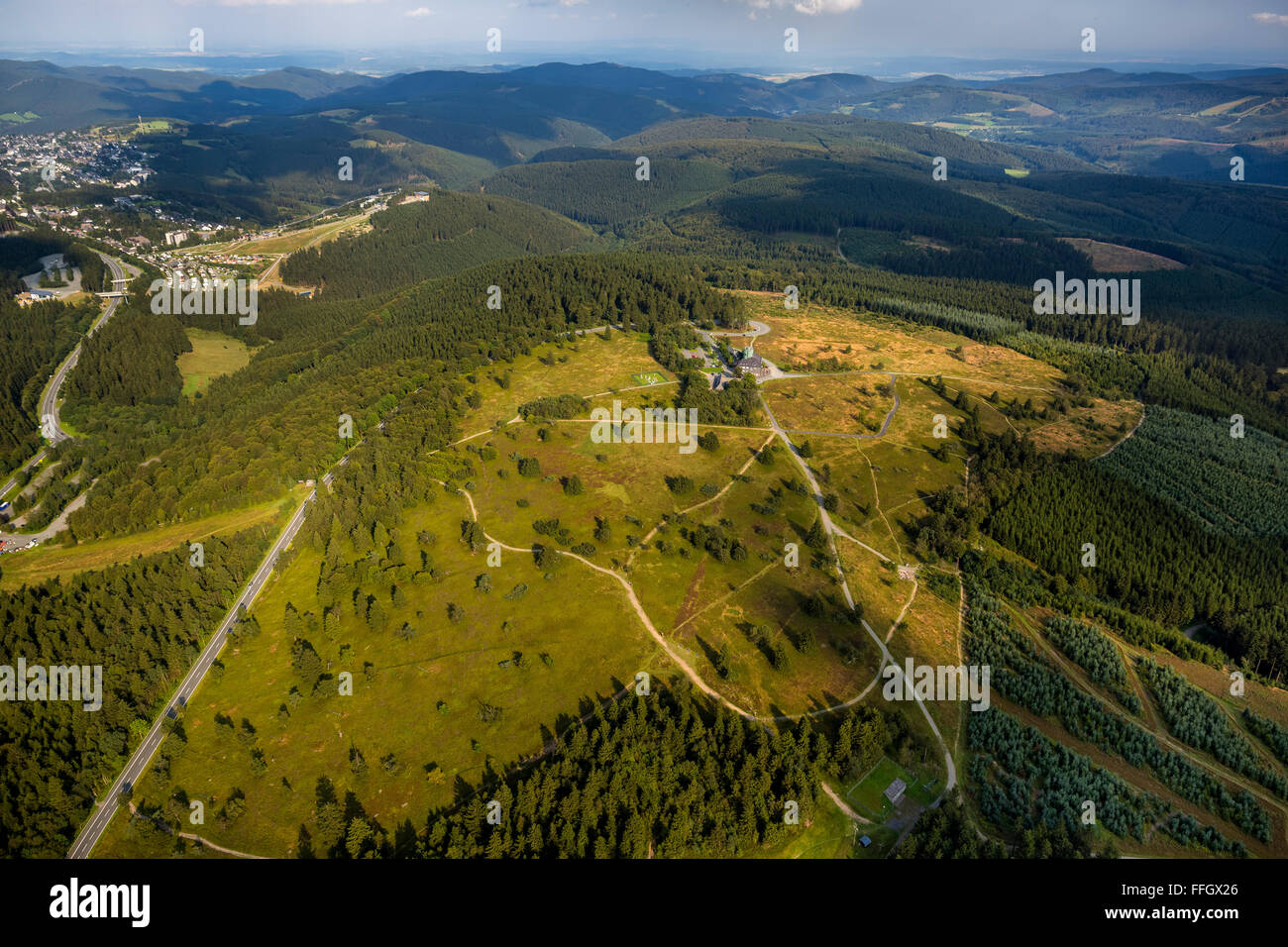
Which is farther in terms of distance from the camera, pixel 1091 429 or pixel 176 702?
pixel 1091 429

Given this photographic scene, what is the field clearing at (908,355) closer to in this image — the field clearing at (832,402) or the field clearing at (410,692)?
the field clearing at (832,402)

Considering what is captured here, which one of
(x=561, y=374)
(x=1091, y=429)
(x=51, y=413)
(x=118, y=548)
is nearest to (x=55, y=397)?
(x=51, y=413)

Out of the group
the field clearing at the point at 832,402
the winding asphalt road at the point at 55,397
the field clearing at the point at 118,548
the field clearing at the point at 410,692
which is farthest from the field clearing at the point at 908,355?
the winding asphalt road at the point at 55,397

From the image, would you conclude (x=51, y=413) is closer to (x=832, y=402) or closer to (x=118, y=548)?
(x=118, y=548)

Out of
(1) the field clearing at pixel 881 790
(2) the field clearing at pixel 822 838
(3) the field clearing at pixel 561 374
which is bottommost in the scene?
(2) the field clearing at pixel 822 838

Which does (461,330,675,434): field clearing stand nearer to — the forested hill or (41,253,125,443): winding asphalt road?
the forested hill

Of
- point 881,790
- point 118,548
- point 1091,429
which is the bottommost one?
point 881,790

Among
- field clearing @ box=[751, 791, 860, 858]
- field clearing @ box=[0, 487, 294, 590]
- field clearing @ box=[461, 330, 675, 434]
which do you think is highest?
field clearing @ box=[461, 330, 675, 434]

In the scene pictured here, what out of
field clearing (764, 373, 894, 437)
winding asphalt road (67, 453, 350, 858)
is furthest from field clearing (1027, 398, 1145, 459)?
→ winding asphalt road (67, 453, 350, 858)
